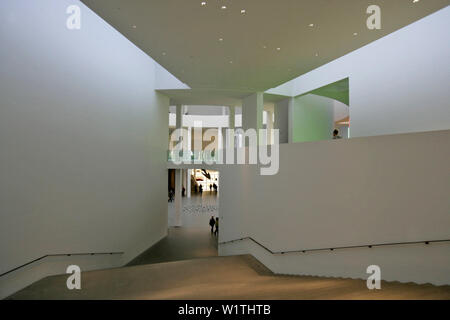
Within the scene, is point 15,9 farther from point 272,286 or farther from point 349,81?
point 349,81

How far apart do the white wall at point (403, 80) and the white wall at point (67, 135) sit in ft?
25.7

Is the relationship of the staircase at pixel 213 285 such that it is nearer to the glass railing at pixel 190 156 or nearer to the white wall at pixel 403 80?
the white wall at pixel 403 80

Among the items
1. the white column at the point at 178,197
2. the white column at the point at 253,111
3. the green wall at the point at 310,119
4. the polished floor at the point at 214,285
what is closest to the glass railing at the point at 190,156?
the white column at the point at 178,197

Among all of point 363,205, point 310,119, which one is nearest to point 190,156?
point 310,119

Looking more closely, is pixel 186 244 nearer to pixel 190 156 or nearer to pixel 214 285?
pixel 190 156

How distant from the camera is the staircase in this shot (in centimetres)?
429

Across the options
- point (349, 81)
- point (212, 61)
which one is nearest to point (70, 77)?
point (212, 61)

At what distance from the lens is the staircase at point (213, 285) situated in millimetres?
4289

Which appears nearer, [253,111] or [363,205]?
[363,205]

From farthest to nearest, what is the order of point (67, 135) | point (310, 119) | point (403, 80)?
point (310, 119)
point (403, 80)
point (67, 135)

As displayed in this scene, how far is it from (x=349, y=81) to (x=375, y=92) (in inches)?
51.4

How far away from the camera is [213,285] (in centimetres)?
564

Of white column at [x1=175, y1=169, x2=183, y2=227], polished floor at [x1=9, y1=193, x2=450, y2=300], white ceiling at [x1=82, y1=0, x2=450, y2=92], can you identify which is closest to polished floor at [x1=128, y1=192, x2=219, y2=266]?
white column at [x1=175, y1=169, x2=183, y2=227]

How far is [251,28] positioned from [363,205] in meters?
4.00
